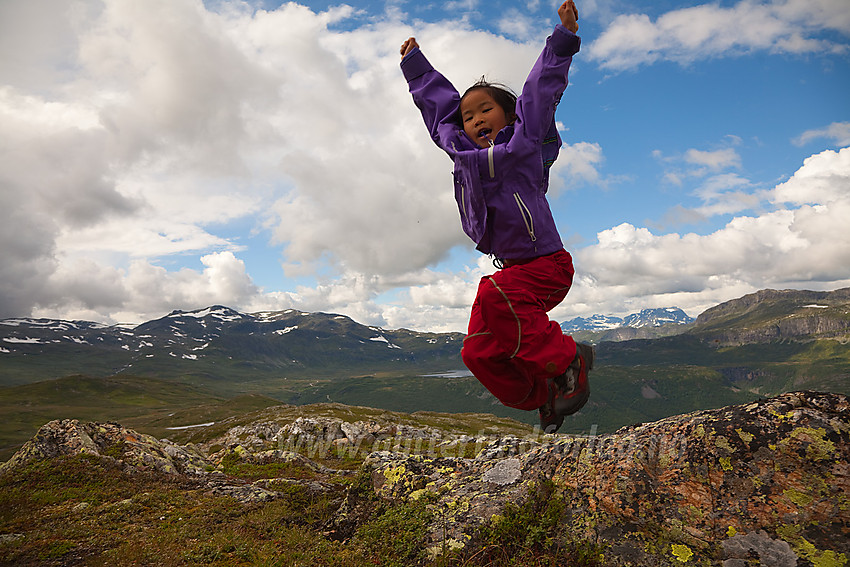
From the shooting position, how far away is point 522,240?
5016 millimetres

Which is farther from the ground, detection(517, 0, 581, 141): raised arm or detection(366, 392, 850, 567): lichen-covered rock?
detection(517, 0, 581, 141): raised arm

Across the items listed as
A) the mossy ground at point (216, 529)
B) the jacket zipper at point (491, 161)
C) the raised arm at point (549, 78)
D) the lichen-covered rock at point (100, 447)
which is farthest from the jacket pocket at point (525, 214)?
the lichen-covered rock at point (100, 447)

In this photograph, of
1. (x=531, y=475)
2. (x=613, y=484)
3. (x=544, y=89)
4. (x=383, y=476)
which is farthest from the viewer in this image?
(x=383, y=476)

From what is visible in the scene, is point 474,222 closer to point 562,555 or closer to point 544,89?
point 544,89

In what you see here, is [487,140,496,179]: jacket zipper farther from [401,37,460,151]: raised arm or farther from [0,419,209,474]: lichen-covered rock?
[0,419,209,474]: lichen-covered rock

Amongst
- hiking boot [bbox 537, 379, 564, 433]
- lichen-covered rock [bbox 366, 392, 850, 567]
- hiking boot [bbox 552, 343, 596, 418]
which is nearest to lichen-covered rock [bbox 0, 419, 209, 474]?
lichen-covered rock [bbox 366, 392, 850, 567]

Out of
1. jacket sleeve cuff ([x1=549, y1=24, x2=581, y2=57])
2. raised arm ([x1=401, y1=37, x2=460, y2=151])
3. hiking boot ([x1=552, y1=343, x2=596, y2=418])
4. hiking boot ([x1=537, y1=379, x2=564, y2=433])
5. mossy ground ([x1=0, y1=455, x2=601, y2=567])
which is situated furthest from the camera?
mossy ground ([x1=0, y1=455, x2=601, y2=567])

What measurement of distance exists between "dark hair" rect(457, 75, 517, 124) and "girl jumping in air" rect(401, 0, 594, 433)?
2 cm

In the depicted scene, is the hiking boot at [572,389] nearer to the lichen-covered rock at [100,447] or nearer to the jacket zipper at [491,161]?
the jacket zipper at [491,161]

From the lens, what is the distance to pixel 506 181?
494 cm

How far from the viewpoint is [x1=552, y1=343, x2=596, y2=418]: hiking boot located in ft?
15.9

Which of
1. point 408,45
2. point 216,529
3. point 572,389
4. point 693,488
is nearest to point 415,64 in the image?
point 408,45

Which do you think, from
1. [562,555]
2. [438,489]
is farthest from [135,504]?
[562,555]

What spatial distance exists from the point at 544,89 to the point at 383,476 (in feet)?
26.4
